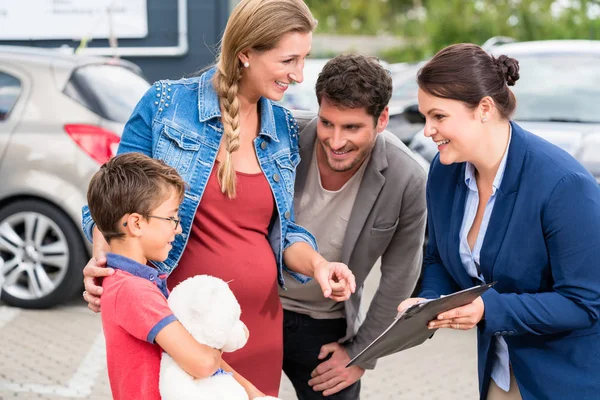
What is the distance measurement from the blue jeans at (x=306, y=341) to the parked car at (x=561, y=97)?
9.94 ft

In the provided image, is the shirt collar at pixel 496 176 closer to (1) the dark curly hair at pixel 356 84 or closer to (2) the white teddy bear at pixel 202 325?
(1) the dark curly hair at pixel 356 84

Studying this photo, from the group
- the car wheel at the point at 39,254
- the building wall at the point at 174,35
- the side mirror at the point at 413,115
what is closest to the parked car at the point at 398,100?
the side mirror at the point at 413,115

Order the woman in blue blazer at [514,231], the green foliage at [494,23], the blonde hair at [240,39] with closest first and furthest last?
the woman in blue blazer at [514,231] < the blonde hair at [240,39] < the green foliage at [494,23]

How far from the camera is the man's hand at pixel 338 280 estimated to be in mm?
2580

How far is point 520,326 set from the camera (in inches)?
95.2


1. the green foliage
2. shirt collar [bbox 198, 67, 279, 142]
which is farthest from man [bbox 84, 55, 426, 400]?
the green foliage

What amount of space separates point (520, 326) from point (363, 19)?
46.9m

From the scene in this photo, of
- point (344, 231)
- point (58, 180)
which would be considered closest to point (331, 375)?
point (344, 231)

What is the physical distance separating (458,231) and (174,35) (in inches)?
380

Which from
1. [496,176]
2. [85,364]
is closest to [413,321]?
[496,176]

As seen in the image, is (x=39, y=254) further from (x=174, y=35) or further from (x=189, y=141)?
(x=174, y=35)

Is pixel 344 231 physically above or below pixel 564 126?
above

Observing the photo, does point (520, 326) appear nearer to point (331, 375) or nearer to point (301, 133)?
point (331, 375)

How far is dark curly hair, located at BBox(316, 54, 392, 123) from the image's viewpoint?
2.87 m
